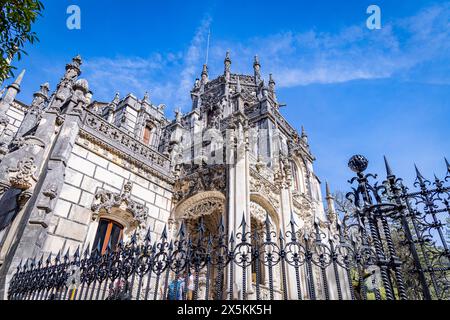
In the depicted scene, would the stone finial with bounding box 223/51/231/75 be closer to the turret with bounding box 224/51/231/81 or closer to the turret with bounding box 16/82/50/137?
the turret with bounding box 224/51/231/81

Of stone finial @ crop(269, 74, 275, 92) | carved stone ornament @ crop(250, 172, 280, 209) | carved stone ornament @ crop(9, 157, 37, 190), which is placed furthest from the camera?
stone finial @ crop(269, 74, 275, 92)

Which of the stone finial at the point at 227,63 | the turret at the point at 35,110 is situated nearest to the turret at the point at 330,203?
the stone finial at the point at 227,63

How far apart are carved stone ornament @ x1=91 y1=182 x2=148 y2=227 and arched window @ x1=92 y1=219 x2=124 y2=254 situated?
0.39 metres

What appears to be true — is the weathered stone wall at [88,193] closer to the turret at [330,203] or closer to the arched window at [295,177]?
the arched window at [295,177]

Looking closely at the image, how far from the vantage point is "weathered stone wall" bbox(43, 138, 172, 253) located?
280 inches

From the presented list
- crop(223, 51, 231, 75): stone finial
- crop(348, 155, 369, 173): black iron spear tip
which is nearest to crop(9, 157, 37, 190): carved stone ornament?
crop(348, 155, 369, 173): black iron spear tip

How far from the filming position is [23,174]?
6609 millimetres

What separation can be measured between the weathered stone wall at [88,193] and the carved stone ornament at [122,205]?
0.58 feet

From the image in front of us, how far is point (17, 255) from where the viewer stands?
18.9 feet

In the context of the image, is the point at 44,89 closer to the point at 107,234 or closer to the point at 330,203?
the point at 107,234

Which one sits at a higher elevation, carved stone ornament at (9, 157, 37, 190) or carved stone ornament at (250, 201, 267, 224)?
carved stone ornament at (250, 201, 267, 224)

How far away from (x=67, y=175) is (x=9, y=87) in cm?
1397
